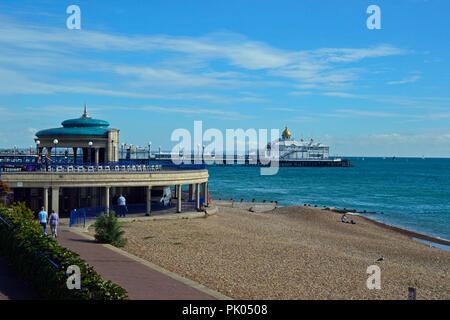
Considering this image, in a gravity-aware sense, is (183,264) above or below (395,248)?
above

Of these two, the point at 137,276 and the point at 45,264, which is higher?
the point at 45,264

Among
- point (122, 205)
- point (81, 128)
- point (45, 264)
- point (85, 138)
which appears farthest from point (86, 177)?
point (45, 264)

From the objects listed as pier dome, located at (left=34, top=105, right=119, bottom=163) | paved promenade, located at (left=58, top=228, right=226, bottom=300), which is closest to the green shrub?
paved promenade, located at (left=58, top=228, right=226, bottom=300)

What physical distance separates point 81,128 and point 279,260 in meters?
19.9

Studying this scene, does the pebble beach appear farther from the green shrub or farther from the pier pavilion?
the pier pavilion

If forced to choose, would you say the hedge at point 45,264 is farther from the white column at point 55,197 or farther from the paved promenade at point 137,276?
the white column at point 55,197

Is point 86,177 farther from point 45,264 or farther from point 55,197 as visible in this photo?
point 45,264

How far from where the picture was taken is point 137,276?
1251 cm

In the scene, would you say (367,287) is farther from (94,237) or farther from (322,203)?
(322,203)

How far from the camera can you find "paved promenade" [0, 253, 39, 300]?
34.0 ft
